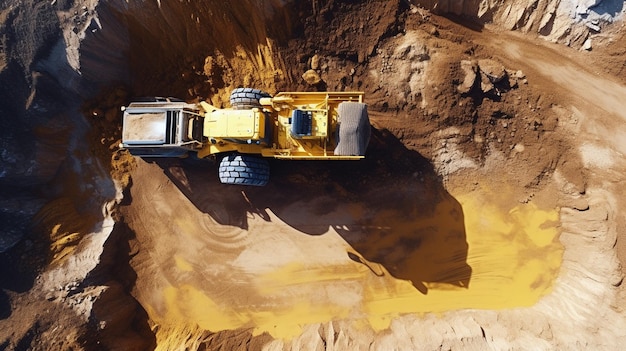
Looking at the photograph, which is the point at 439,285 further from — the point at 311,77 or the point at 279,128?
the point at 311,77

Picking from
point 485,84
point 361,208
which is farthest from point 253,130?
point 485,84

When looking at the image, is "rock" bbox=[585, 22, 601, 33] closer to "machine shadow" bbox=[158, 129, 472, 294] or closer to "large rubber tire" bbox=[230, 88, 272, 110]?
"machine shadow" bbox=[158, 129, 472, 294]

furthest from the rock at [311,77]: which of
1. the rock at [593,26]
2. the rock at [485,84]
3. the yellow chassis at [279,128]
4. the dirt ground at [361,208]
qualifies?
the rock at [593,26]

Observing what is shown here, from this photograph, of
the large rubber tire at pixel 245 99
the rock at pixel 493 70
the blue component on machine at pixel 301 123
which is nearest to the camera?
the blue component on machine at pixel 301 123

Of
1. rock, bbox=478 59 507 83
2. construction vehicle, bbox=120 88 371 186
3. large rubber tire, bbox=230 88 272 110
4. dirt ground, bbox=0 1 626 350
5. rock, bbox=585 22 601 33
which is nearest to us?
construction vehicle, bbox=120 88 371 186

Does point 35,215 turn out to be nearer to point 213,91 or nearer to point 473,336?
point 213,91

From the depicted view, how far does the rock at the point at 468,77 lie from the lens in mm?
11427

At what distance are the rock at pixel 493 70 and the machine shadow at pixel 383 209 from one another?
298 cm

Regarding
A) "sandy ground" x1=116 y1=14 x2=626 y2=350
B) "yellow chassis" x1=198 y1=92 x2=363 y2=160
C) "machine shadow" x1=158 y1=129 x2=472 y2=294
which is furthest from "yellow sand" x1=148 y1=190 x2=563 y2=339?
"yellow chassis" x1=198 y1=92 x2=363 y2=160

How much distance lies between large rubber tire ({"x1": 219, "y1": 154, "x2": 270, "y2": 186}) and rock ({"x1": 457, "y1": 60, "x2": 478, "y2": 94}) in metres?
6.02

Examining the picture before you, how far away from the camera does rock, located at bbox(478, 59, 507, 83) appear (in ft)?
37.8

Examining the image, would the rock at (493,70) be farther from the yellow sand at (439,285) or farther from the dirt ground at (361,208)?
the yellow sand at (439,285)

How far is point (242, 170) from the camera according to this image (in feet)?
34.5

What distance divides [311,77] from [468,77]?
4423 mm
